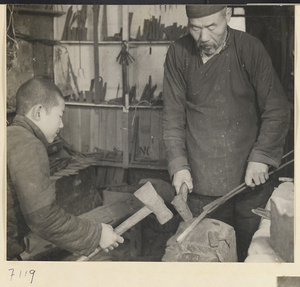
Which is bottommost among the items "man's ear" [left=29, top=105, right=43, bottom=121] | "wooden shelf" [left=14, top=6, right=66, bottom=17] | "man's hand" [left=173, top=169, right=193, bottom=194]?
"man's hand" [left=173, top=169, right=193, bottom=194]

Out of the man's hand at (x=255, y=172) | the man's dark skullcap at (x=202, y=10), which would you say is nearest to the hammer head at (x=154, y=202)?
the man's hand at (x=255, y=172)

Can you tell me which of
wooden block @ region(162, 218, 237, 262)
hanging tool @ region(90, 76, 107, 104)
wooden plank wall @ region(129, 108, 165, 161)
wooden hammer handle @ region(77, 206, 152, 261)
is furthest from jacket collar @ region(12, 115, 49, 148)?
wooden block @ region(162, 218, 237, 262)

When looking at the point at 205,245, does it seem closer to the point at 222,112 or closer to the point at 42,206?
the point at 222,112

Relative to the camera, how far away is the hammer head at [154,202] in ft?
7.60

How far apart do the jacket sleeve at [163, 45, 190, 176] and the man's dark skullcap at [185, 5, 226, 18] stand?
268 mm

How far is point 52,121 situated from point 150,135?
0.52m

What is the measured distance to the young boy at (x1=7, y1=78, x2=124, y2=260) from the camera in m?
2.27

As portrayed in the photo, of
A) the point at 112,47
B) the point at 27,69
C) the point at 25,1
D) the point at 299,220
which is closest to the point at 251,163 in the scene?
the point at 299,220

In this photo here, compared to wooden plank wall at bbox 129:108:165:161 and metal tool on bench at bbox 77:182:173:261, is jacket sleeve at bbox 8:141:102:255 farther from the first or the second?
wooden plank wall at bbox 129:108:165:161

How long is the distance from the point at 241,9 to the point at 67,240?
1.48 meters

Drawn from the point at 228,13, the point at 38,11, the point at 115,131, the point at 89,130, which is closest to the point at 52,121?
the point at 89,130

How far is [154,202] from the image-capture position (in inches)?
91.2

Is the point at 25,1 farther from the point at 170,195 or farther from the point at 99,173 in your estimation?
the point at 170,195
